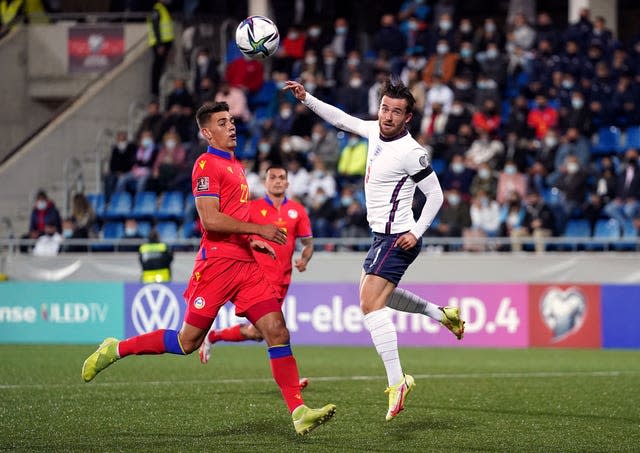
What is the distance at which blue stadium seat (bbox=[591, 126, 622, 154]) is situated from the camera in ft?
74.1

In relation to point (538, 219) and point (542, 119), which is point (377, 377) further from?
point (542, 119)

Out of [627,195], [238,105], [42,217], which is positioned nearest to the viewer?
[627,195]

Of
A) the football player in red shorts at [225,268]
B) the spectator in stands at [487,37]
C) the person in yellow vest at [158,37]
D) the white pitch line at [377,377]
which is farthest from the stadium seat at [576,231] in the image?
the football player in red shorts at [225,268]

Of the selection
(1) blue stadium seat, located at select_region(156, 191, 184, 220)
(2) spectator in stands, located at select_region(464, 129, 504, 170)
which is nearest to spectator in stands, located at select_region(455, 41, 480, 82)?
(2) spectator in stands, located at select_region(464, 129, 504, 170)

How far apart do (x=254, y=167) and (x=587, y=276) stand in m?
7.32

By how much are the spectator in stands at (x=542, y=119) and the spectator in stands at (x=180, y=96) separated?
756 centimetres

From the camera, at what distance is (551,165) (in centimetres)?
2212

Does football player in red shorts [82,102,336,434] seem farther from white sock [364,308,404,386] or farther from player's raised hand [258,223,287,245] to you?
white sock [364,308,404,386]

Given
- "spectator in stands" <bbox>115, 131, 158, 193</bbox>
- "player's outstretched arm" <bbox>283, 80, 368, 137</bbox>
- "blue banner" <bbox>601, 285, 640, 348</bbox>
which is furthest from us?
"spectator in stands" <bbox>115, 131, 158, 193</bbox>

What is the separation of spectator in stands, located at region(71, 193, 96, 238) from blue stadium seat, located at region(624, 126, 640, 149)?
34.1 feet

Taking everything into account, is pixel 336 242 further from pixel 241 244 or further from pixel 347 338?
pixel 241 244

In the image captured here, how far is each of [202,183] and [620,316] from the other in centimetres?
1125

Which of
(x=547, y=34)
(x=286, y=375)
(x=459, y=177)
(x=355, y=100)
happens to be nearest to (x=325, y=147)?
(x=355, y=100)

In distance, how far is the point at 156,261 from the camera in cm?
1919
